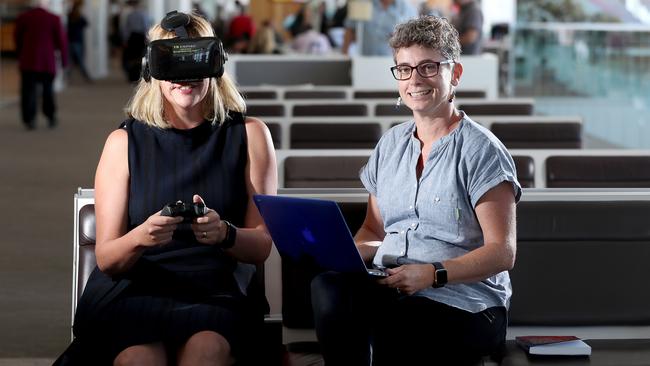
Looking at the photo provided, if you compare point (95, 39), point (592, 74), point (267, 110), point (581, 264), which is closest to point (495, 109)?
point (267, 110)

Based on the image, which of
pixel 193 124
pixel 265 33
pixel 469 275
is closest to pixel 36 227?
pixel 193 124

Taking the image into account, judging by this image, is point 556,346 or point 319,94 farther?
point 319,94

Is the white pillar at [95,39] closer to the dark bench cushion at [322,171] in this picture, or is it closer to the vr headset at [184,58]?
the dark bench cushion at [322,171]

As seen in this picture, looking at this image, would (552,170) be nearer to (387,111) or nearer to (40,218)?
(387,111)

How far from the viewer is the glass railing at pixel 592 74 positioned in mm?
13898

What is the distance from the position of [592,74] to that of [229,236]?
502 inches

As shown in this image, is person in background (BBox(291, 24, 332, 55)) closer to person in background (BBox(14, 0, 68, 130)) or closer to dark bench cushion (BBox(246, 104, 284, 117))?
person in background (BBox(14, 0, 68, 130))

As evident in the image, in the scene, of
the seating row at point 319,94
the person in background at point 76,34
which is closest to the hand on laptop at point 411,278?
the seating row at point 319,94

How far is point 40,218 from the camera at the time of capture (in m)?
9.79

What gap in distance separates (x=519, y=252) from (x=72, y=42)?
975 inches

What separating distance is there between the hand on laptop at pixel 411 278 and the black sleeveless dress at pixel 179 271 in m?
0.46

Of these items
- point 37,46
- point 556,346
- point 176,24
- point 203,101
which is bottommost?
point 556,346

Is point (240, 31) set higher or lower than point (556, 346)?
higher

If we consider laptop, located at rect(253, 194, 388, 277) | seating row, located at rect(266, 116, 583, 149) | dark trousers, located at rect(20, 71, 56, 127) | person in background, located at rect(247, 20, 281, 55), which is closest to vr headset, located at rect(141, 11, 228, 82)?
laptop, located at rect(253, 194, 388, 277)
